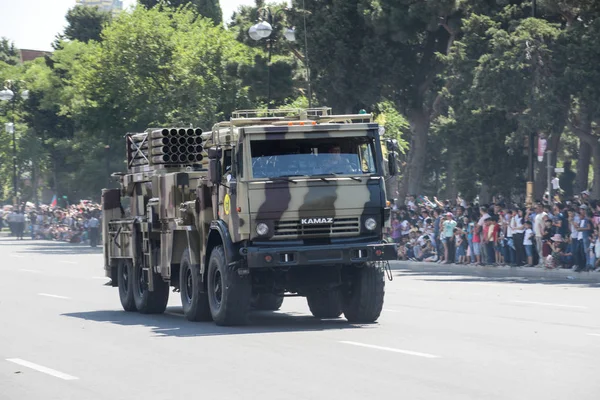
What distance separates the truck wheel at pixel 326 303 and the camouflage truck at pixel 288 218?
0.01 m

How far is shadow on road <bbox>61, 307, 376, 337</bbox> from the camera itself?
17.5 m

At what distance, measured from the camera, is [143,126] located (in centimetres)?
6116

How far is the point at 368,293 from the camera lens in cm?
1809

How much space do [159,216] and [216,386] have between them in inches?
357

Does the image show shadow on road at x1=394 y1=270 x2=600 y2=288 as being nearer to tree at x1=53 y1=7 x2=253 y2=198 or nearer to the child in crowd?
the child in crowd

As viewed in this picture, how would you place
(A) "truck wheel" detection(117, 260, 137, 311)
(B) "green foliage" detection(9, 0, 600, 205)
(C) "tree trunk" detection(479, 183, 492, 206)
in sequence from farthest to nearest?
1. (C) "tree trunk" detection(479, 183, 492, 206)
2. (B) "green foliage" detection(9, 0, 600, 205)
3. (A) "truck wheel" detection(117, 260, 137, 311)

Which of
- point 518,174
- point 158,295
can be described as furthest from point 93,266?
point 158,295

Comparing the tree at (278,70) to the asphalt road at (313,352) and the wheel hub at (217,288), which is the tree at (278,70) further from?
the wheel hub at (217,288)

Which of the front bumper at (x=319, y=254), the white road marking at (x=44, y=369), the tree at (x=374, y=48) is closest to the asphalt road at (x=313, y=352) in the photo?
the white road marking at (x=44, y=369)

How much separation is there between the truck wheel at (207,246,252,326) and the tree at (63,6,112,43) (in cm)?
7483

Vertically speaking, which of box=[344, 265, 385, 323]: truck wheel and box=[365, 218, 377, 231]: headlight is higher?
box=[365, 218, 377, 231]: headlight

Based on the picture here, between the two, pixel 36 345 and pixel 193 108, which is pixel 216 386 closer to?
pixel 36 345

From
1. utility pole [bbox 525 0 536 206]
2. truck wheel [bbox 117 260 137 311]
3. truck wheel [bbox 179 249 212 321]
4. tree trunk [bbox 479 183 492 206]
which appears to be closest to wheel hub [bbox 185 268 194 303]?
truck wheel [bbox 179 249 212 321]

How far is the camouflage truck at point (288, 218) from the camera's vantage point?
17.5 m
